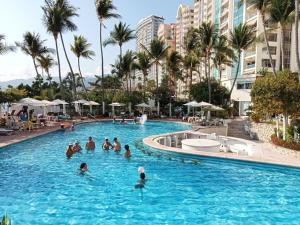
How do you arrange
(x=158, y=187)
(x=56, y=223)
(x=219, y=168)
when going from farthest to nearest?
(x=219, y=168) < (x=158, y=187) < (x=56, y=223)

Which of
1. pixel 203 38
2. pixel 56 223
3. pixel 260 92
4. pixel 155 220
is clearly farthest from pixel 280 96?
pixel 203 38

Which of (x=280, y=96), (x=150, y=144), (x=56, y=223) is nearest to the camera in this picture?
(x=56, y=223)

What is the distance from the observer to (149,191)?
32.4 ft

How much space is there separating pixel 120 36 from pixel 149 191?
34368 mm

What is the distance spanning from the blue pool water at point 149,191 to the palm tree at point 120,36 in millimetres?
29413

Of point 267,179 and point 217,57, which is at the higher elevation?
point 217,57

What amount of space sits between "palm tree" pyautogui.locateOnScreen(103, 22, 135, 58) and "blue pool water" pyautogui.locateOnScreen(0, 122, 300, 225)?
96.5 ft

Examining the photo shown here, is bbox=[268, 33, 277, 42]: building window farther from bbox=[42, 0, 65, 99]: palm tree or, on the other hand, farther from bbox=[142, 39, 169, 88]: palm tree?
bbox=[42, 0, 65, 99]: palm tree

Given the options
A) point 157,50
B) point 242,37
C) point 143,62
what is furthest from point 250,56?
point 143,62

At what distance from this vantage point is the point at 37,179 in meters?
11.0

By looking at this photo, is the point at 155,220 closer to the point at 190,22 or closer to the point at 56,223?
the point at 56,223

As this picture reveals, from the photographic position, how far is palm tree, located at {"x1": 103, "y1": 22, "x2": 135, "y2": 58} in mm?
41188

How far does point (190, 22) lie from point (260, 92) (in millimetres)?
104099

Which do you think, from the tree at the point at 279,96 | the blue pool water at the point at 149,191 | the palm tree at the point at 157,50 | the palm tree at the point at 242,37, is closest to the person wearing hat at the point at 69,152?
the blue pool water at the point at 149,191
